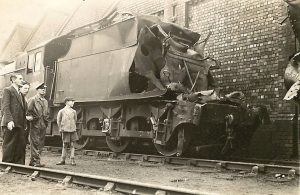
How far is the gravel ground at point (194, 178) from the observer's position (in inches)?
181

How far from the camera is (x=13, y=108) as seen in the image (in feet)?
20.2

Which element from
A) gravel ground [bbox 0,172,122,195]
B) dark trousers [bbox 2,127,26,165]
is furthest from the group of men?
gravel ground [bbox 0,172,122,195]

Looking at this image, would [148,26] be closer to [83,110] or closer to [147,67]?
[147,67]

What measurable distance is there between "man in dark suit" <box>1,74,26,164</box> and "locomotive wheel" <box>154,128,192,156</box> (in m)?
2.78

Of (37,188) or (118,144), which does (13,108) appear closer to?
(37,188)

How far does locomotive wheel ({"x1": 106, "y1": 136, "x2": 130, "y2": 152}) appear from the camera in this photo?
28.4ft

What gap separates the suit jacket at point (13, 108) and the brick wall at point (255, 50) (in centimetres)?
533

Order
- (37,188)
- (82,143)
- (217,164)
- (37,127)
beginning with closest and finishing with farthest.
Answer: (37,188)
(217,164)
(37,127)
(82,143)

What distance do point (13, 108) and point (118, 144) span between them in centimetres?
332

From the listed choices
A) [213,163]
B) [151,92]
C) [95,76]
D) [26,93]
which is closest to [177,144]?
[213,163]

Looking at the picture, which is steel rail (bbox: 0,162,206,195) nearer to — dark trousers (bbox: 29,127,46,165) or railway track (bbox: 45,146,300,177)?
dark trousers (bbox: 29,127,46,165)

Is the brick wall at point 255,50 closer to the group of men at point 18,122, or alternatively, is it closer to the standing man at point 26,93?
the group of men at point 18,122

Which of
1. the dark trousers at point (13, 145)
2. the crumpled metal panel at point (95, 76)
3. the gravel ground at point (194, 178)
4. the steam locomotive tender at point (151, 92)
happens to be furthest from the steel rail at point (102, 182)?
the crumpled metal panel at point (95, 76)

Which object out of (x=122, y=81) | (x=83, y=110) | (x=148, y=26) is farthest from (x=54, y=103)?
(x=148, y=26)
